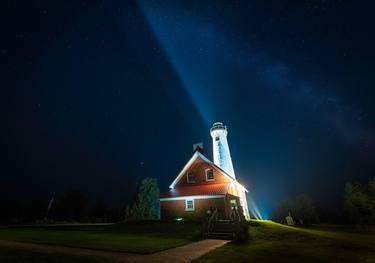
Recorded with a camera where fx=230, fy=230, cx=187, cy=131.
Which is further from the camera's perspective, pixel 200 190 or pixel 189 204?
pixel 200 190

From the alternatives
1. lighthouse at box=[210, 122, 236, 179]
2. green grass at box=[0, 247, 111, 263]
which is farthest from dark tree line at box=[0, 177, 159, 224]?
green grass at box=[0, 247, 111, 263]

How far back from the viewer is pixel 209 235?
54.7ft

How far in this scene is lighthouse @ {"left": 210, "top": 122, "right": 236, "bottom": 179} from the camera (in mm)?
35875

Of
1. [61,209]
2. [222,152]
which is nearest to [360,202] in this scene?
[222,152]

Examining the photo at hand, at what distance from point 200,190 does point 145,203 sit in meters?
7.41

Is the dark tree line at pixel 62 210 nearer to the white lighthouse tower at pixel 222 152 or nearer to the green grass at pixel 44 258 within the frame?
the white lighthouse tower at pixel 222 152

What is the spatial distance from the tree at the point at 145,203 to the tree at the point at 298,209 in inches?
1480

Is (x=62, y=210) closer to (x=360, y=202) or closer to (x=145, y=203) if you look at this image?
(x=145, y=203)

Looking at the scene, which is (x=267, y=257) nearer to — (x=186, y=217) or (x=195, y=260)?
(x=195, y=260)

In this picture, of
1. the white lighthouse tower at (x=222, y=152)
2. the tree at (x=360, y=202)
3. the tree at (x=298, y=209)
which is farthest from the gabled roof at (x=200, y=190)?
the tree at (x=298, y=209)

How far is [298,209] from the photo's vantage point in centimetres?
5631

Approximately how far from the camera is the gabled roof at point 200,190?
25.2 meters

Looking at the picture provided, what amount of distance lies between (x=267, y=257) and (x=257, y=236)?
7.16 metres

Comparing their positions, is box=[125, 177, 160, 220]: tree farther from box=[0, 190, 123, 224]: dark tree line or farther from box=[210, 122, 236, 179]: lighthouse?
box=[0, 190, 123, 224]: dark tree line
